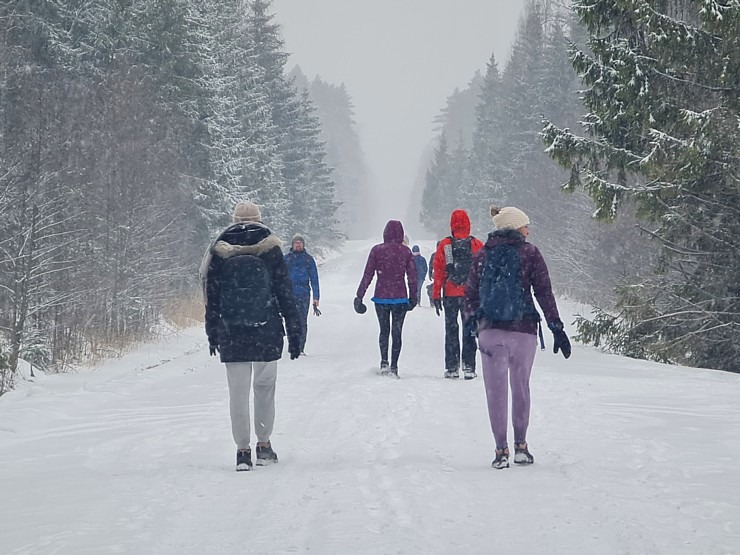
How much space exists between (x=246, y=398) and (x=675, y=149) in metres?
8.54

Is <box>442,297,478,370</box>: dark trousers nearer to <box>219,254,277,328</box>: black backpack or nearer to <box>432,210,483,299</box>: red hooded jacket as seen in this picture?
<box>432,210,483,299</box>: red hooded jacket

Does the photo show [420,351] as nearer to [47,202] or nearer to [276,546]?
[47,202]

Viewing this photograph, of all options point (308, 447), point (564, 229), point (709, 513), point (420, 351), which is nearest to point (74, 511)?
point (308, 447)

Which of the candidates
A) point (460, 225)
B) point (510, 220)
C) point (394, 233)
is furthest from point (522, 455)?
point (394, 233)

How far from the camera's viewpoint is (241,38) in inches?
1302

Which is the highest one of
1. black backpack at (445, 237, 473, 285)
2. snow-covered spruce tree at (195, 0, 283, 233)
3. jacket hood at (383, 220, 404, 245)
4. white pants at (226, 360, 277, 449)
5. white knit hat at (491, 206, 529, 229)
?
snow-covered spruce tree at (195, 0, 283, 233)

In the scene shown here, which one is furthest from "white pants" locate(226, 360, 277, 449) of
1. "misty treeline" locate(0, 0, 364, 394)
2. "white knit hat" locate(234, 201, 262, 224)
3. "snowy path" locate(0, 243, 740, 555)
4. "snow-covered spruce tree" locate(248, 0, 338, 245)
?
"snow-covered spruce tree" locate(248, 0, 338, 245)

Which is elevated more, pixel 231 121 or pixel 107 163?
pixel 231 121

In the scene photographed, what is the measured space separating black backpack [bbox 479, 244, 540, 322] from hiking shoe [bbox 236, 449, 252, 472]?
2.13 meters

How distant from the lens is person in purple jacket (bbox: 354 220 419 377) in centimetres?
1104

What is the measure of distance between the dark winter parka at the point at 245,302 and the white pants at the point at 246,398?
0.11 m

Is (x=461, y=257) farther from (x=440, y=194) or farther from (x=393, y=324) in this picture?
(x=440, y=194)

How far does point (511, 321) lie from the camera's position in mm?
5812

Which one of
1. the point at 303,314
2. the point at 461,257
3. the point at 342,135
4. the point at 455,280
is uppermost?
the point at 342,135
